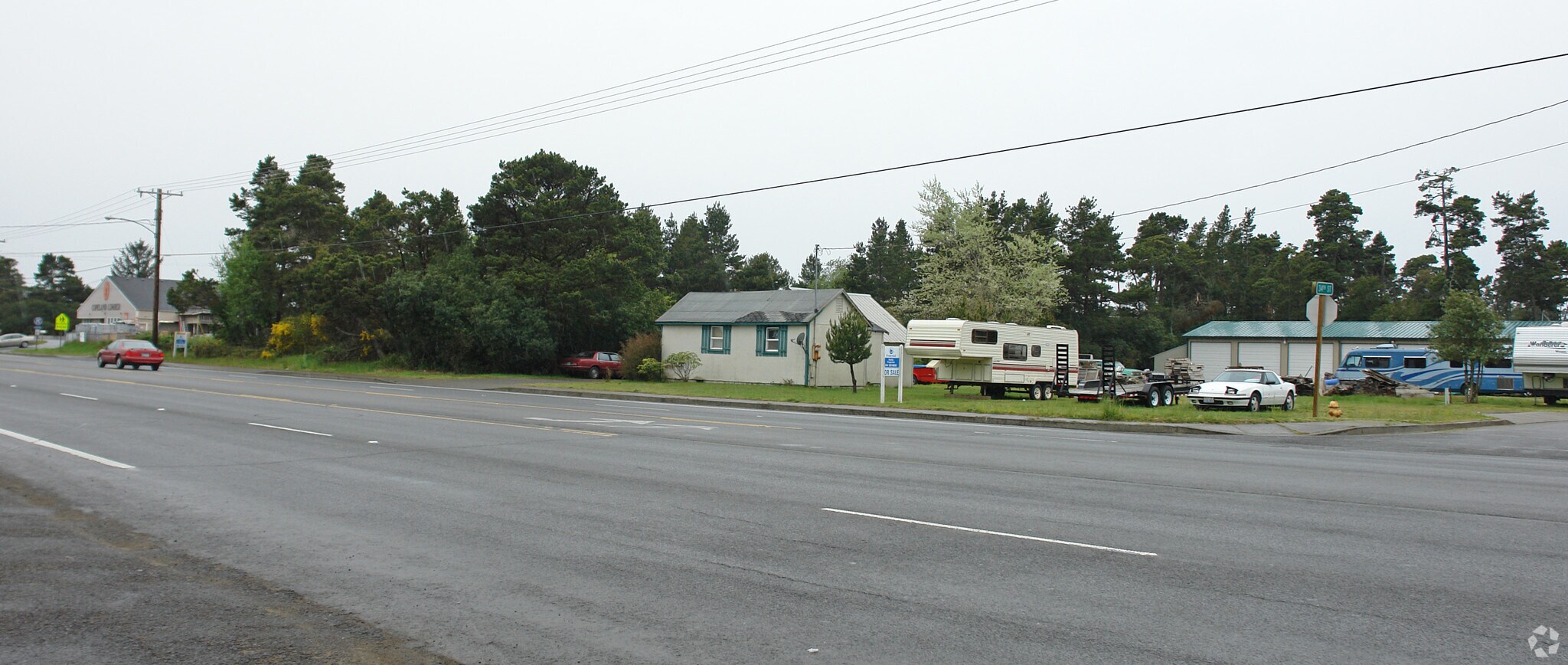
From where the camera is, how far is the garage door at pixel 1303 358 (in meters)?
61.8

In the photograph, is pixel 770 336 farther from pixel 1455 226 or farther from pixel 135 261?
pixel 135 261

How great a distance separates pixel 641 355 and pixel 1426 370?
37828 mm

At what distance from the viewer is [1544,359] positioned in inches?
1414

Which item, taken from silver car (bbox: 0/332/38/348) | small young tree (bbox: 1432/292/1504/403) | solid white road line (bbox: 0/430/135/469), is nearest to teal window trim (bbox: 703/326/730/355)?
solid white road line (bbox: 0/430/135/469)

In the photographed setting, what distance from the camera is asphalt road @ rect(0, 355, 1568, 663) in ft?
17.7

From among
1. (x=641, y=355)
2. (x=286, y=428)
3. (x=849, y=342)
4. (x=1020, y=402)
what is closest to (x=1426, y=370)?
(x=1020, y=402)

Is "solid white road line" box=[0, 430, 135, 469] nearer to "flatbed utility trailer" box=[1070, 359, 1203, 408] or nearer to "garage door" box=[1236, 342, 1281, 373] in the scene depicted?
"flatbed utility trailer" box=[1070, 359, 1203, 408]

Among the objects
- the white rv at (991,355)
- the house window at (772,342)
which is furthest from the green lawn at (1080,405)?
the house window at (772,342)

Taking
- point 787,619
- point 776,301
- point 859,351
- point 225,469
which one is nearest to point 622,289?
point 776,301

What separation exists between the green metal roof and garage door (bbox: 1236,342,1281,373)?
24.6 inches

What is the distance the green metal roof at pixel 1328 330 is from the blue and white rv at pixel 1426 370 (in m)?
10.3

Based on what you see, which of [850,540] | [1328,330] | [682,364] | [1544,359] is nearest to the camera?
[850,540]

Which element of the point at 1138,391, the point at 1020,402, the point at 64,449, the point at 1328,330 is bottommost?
the point at 64,449

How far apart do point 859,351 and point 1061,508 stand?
27.3 metres
